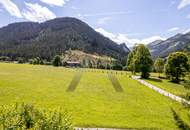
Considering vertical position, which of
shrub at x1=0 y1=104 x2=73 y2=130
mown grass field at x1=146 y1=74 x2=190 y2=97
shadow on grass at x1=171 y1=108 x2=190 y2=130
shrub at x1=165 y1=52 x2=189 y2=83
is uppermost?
shrub at x1=165 y1=52 x2=189 y2=83

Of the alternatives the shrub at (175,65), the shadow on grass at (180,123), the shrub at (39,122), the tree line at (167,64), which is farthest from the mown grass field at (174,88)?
the shrub at (39,122)

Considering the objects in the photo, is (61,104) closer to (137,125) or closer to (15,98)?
(15,98)

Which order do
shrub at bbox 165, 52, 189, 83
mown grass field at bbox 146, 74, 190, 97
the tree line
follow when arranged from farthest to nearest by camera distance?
the tree line
shrub at bbox 165, 52, 189, 83
mown grass field at bbox 146, 74, 190, 97

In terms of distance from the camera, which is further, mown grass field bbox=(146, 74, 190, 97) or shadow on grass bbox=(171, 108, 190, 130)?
mown grass field bbox=(146, 74, 190, 97)

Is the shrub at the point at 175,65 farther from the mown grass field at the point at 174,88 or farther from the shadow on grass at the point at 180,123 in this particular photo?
→ the shadow on grass at the point at 180,123

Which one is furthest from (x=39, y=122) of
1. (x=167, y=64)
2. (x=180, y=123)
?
(x=167, y=64)

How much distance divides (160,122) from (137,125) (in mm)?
4241

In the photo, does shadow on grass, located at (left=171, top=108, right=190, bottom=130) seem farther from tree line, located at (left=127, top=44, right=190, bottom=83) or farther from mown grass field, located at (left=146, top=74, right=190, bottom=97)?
tree line, located at (left=127, top=44, right=190, bottom=83)

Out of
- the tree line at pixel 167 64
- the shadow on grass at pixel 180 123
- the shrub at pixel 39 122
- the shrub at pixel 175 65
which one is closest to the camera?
the shrub at pixel 39 122

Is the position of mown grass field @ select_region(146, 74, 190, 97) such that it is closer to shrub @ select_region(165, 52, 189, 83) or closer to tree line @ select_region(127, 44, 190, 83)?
shrub @ select_region(165, 52, 189, 83)

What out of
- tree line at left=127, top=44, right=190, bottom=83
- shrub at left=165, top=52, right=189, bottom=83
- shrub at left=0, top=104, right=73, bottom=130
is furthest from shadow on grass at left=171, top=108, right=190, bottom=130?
shrub at left=165, top=52, right=189, bottom=83

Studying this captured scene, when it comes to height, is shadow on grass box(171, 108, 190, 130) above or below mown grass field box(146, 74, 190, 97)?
below

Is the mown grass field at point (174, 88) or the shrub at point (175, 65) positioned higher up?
the shrub at point (175, 65)

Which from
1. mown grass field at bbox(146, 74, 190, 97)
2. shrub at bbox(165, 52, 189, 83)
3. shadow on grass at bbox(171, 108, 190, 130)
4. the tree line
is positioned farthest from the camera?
the tree line
